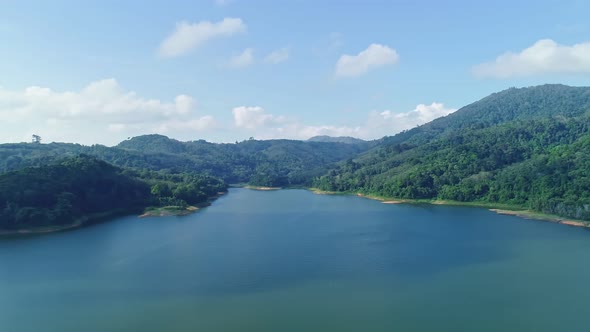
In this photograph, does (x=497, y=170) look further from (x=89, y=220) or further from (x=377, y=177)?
(x=89, y=220)

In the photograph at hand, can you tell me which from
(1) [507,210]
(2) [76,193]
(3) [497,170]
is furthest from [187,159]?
(1) [507,210]

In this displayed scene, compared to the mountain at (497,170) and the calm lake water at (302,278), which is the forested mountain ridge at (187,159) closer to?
the mountain at (497,170)

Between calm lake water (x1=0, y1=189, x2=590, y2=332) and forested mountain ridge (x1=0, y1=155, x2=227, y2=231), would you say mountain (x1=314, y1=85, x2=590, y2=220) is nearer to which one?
calm lake water (x1=0, y1=189, x2=590, y2=332)

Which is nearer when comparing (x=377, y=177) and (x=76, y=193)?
(x=76, y=193)

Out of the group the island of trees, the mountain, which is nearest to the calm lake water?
the island of trees

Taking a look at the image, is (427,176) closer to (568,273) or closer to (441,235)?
(441,235)

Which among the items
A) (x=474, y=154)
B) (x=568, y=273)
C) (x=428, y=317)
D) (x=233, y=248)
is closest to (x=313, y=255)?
(x=233, y=248)

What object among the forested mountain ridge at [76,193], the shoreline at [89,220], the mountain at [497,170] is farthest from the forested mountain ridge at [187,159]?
the shoreline at [89,220]
